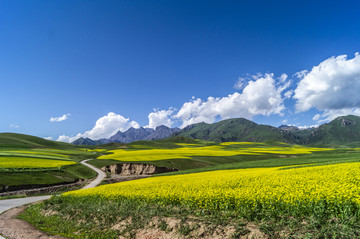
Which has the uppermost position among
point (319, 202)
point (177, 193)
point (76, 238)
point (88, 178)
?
point (319, 202)

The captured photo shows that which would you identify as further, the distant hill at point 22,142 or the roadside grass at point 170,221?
the distant hill at point 22,142

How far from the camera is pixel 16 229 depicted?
15672 mm

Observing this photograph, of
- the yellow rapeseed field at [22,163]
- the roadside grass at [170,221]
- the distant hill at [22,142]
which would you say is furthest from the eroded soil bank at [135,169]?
the distant hill at [22,142]

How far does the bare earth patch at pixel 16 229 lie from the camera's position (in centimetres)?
1398

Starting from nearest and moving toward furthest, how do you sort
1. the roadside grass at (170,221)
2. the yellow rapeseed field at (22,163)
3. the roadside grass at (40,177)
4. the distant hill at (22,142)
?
the roadside grass at (170,221) < the roadside grass at (40,177) < the yellow rapeseed field at (22,163) < the distant hill at (22,142)

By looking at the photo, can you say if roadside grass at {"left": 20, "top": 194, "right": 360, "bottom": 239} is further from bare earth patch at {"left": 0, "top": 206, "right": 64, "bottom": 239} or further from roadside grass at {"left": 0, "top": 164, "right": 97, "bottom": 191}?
roadside grass at {"left": 0, "top": 164, "right": 97, "bottom": 191}

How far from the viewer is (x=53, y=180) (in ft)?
133

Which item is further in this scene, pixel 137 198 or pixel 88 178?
pixel 88 178

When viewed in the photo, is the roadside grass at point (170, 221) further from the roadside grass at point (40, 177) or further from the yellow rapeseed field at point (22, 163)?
the yellow rapeseed field at point (22, 163)

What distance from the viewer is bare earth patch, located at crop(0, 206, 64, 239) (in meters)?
14.0

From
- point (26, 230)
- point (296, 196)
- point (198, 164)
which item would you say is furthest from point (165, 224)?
point (198, 164)

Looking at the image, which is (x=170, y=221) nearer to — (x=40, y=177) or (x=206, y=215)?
(x=206, y=215)

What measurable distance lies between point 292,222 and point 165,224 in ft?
24.5

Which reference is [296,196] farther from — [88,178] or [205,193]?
[88,178]
